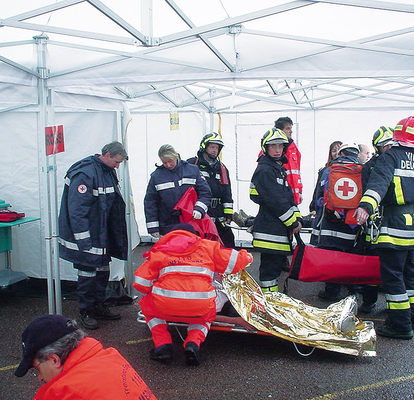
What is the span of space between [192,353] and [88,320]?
1528 millimetres

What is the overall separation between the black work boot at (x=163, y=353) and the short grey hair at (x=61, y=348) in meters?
2.07

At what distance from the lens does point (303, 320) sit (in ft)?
13.2

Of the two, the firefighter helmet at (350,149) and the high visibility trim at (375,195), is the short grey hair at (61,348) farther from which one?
the firefighter helmet at (350,149)

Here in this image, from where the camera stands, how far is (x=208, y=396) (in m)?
3.45

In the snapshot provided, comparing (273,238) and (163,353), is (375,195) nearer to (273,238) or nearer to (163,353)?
(273,238)

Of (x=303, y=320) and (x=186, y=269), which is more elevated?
(x=186, y=269)

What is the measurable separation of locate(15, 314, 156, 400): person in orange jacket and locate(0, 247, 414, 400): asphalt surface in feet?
5.61

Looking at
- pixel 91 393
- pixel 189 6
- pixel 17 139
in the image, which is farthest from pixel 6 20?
pixel 91 393

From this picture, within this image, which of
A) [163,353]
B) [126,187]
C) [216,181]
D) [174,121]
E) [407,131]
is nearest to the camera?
[163,353]

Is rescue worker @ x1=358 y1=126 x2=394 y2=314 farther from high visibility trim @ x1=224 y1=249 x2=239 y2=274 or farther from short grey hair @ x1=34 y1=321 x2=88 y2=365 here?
short grey hair @ x1=34 y1=321 x2=88 y2=365

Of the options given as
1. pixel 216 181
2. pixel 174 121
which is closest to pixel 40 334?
pixel 216 181

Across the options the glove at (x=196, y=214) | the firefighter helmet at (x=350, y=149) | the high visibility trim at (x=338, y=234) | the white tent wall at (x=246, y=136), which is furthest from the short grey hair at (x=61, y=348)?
the white tent wall at (x=246, y=136)

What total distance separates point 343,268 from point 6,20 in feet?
11.9

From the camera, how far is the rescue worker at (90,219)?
4.65m
